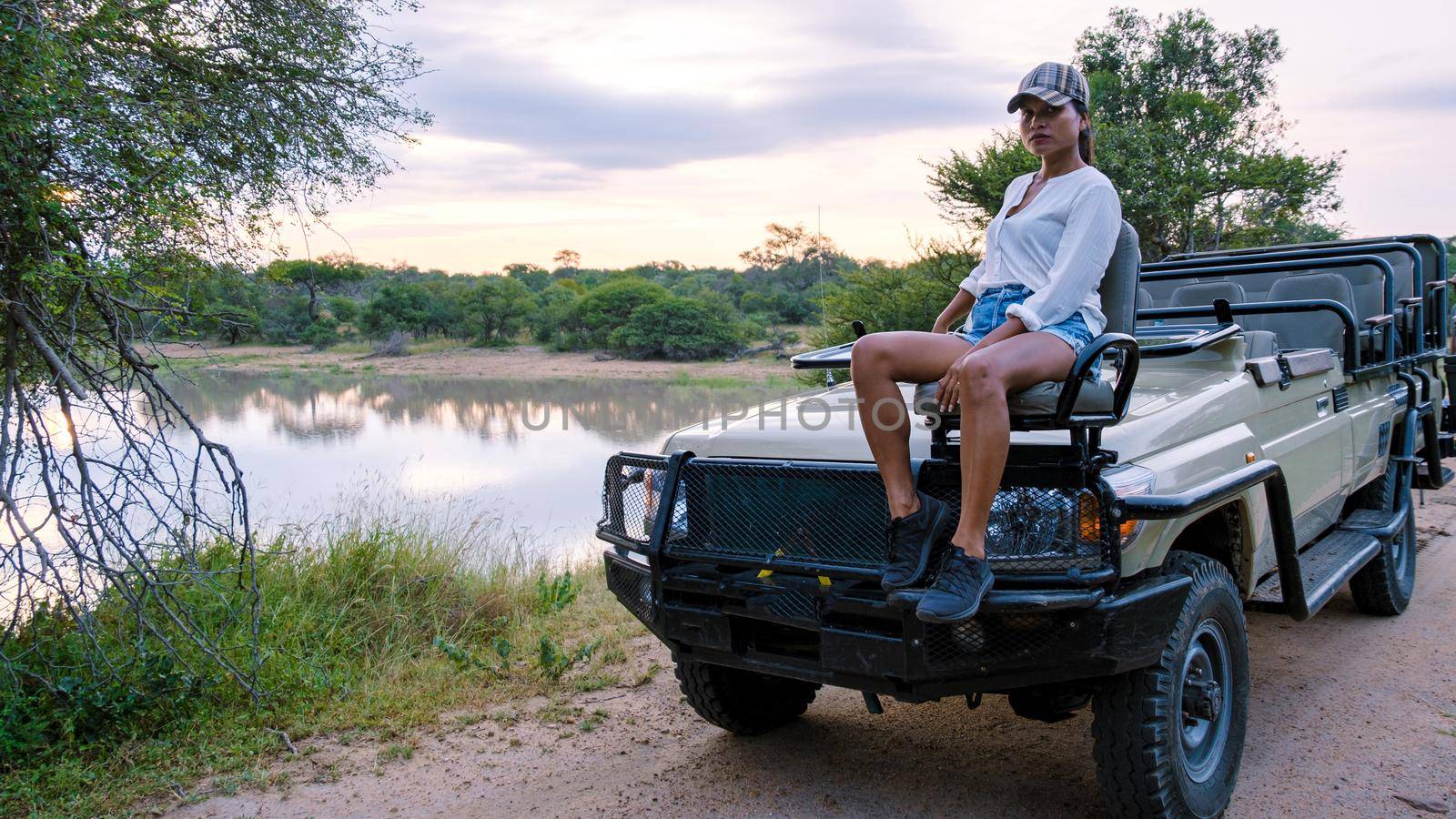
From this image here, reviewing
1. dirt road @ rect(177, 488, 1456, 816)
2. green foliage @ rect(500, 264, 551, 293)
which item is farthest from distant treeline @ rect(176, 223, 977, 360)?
dirt road @ rect(177, 488, 1456, 816)

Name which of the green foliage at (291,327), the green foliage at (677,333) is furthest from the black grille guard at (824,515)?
the green foliage at (677,333)

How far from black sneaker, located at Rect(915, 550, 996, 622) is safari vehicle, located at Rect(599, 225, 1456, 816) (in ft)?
0.32

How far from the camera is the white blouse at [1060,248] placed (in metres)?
3.01

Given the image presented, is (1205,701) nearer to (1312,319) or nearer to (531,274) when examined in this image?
(1312,319)

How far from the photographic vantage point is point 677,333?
3559 cm

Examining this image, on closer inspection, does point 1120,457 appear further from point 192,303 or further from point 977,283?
point 192,303

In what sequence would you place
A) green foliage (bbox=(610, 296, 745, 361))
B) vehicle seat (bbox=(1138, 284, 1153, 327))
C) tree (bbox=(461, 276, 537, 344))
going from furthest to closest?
1. tree (bbox=(461, 276, 537, 344))
2. green foliage (bbox=(610, 296, 745, 361))
3. vehicle seat (bbox=(1138, 284, 1153, 327))

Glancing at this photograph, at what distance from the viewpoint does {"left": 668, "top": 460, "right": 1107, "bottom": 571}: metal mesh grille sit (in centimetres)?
279

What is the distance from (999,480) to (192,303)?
480 centimetres

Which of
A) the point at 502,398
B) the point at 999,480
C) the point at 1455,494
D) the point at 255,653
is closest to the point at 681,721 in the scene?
the point at 255,653

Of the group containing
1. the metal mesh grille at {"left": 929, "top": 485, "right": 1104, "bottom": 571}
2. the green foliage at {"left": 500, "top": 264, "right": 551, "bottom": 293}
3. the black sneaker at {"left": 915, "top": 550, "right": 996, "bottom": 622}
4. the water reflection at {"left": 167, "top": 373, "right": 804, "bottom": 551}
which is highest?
the green foliage at {"left": 500, "top": 264, "right": 551, "bottom": 293}

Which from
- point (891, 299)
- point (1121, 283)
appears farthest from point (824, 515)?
point (891, 299)

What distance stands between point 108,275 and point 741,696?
126 inches

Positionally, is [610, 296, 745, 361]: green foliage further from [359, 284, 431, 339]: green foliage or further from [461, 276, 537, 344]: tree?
[359, 284, 431, 339]: green foliage
